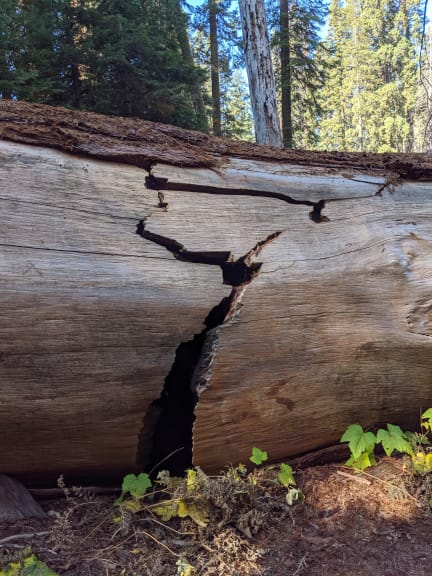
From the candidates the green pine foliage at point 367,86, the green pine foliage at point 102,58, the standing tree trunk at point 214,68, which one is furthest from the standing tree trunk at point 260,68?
the green pine foliage at point 367,86

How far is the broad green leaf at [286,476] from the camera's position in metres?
2.37

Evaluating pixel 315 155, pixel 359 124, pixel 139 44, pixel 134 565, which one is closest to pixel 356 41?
pixel 359 124

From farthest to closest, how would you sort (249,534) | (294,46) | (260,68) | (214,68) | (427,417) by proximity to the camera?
(214,68) → (294,46) → (260,68) → (427,417) → (249,534)

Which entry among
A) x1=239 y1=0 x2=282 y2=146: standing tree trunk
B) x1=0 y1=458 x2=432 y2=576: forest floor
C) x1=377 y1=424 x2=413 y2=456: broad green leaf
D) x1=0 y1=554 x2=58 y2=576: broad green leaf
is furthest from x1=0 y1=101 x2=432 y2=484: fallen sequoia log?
x1=239 y1=0 x2=282 y2=146: standing tree trunk

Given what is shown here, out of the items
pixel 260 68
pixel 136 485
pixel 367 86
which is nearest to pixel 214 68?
pixel 260 68

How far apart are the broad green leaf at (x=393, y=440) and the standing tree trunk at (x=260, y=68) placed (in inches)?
269

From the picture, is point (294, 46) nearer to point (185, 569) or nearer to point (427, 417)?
point (427, 417)

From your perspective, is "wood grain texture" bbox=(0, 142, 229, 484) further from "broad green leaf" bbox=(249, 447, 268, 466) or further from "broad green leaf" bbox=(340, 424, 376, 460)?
"broad green leaf" bbox=(340, 424, 376, 460)

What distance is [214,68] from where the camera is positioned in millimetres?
14852

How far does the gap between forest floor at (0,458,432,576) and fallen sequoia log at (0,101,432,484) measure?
24cm

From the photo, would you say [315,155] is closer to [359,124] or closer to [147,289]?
[147,289]

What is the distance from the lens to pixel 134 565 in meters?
1.85

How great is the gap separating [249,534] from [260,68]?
8.52 m

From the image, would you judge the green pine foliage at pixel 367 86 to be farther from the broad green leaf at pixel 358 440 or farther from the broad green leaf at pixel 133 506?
the broad green leaf at pixel 133 506
